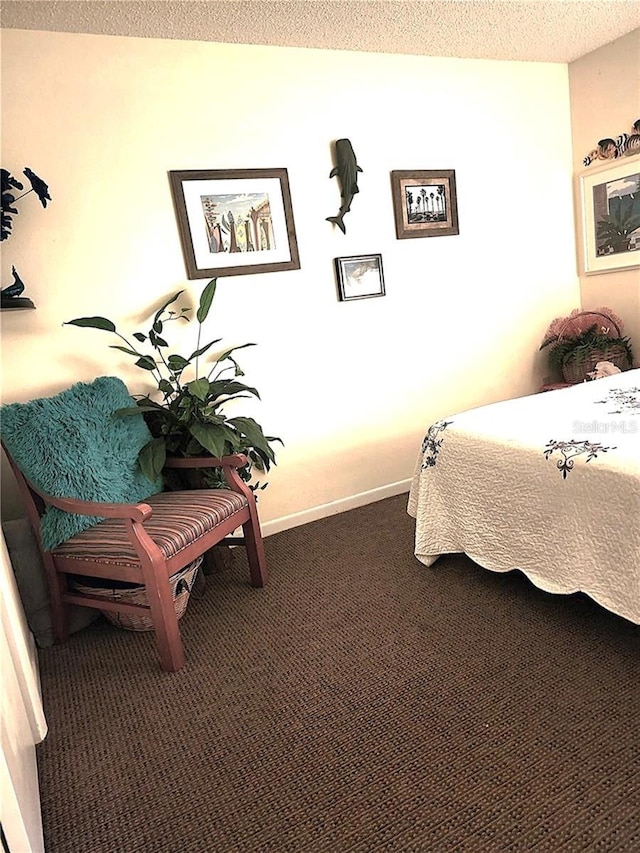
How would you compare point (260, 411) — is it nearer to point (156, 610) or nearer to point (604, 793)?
point (156, 610)

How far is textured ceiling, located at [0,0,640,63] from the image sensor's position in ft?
7.97

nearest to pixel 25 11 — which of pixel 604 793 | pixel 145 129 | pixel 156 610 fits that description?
pixel 145 129

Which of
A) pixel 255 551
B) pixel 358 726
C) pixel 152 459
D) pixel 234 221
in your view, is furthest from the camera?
pixel 234 221

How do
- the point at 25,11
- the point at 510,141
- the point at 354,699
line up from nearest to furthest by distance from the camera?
1. the point at 354,699
2. the point at 25,11
3. the point at 510,141

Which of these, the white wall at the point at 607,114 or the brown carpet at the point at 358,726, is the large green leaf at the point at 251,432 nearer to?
the brown carpet at the point at 358,726

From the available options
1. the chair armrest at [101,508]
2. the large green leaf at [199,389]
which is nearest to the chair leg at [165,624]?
the chair armrest at [101,508]

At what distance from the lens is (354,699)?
1.82 m

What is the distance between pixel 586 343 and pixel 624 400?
1.30 m

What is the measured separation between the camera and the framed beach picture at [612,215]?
11.8 ft

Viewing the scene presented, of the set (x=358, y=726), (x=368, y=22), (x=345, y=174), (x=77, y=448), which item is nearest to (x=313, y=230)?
(x=345, y=174)

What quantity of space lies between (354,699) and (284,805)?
1.35 ft

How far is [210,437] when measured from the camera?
2.46m

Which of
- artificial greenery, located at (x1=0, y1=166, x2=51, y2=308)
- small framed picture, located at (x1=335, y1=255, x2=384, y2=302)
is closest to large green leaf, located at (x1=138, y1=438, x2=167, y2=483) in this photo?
artificial greenery, located at (x1=0, y1=166, x2=51, y2=308)

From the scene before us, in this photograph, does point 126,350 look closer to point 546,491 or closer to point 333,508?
point 333,508
